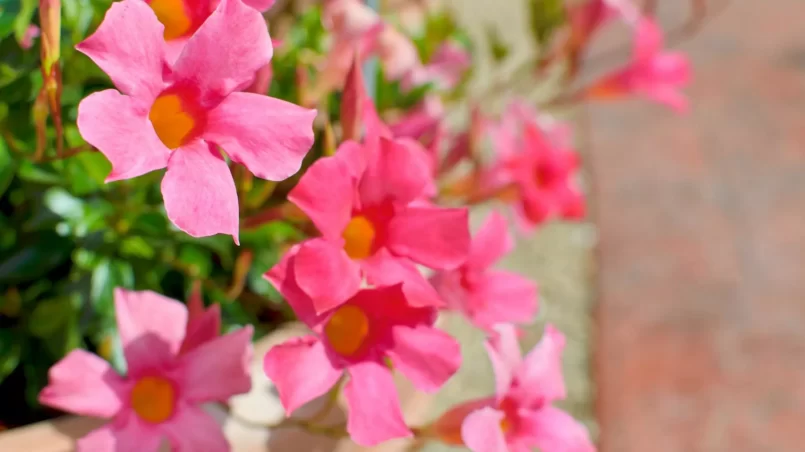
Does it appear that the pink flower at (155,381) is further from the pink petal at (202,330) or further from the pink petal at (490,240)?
the pink petal at (490,240)

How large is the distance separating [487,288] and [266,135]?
0.18 meters

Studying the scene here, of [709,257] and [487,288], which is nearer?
[487,288]

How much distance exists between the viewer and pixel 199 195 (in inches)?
11.5

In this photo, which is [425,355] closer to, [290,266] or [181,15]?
[290,266]

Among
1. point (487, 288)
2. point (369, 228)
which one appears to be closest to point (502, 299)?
point (487, 288)

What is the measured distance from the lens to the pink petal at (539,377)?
412 millimetres

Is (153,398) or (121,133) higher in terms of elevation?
(121,133)

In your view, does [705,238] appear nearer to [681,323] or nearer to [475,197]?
[681,323]

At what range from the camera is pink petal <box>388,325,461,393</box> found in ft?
1.16

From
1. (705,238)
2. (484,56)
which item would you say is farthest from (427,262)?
(484,56)

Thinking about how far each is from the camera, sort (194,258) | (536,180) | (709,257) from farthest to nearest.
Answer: (709,257), (536,180), (194,258)

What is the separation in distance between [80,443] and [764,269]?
0.89 m

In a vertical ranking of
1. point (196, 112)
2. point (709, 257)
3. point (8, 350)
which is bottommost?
point (709, 257)

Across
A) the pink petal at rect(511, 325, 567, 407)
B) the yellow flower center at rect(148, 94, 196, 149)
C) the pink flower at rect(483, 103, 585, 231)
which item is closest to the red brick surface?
the pink flower at rect(483, 103, 585, 231)
